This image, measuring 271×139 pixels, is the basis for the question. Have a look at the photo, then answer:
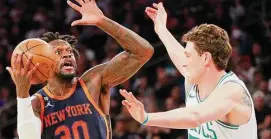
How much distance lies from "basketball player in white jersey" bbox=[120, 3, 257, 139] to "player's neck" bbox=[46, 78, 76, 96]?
133cm

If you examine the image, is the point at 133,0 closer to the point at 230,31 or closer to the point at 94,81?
the point at 230,31

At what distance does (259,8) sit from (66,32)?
14.0 feet

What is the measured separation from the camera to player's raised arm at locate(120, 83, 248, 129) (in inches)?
161

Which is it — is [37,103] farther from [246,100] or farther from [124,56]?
[246,100]

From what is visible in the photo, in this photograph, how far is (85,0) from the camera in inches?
210

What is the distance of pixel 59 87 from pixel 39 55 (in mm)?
479

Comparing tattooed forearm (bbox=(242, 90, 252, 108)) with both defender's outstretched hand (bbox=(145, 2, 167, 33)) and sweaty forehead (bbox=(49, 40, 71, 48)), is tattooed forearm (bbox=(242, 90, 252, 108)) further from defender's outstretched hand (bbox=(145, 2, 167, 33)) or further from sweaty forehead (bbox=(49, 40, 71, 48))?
sweaty forehead (bbox=(49, 40, 71, 48))

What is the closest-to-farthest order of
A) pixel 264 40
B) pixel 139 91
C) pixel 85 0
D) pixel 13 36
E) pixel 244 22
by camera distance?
pixel 85 0
pixel 139 91
pixel 264 40
pixel 244 22
pixel 13 36

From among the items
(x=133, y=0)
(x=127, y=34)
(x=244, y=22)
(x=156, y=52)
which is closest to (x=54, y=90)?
(x=127, y=34)

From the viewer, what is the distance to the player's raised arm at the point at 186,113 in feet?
13.4

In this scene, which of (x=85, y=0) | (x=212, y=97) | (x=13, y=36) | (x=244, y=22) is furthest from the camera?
(x=13, y=36)

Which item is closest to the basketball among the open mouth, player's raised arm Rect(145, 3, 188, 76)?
the open mouth

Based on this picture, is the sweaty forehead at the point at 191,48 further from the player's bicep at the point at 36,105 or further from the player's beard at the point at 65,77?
the player's bicep at the point at 36,105

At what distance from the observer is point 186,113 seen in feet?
13.6
